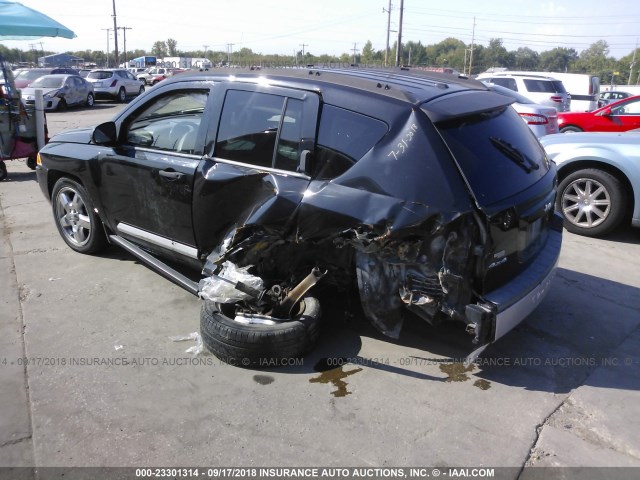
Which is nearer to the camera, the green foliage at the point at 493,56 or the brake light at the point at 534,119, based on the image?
the brake light at the point at 534,119

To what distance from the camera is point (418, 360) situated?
3658 mm

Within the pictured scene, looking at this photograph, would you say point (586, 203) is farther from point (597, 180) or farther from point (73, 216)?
point (73, 216)

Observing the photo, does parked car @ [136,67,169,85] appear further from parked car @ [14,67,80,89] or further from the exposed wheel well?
the exposed wheel well

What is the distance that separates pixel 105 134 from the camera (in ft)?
15.1

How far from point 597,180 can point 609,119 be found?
6.43 meters

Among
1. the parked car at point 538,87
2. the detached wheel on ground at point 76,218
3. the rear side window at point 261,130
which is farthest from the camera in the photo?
the parked car at point 538,87

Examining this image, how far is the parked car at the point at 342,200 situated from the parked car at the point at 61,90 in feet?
66.7

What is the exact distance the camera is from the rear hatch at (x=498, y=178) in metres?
3.13

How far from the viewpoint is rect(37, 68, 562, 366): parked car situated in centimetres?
312

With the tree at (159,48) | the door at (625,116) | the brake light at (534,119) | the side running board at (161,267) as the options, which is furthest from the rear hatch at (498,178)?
the tree at (159,48)

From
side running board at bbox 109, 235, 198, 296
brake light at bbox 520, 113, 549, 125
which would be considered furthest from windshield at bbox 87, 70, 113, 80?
side running board at bbox 109, 235, 198, 296

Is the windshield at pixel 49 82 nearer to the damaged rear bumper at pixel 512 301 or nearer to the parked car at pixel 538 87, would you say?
the parked car at pixel 538 87

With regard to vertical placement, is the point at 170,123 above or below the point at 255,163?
above

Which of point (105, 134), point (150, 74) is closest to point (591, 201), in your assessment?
point (105, 134)
